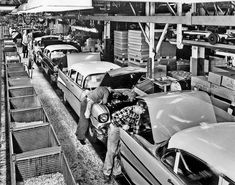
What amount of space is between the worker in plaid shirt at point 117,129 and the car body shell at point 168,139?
0.14 metres

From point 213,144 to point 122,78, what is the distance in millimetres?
4277

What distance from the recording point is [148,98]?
4766 millimetres

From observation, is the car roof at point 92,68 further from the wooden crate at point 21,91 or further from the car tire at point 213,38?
the car tire at point 213,38

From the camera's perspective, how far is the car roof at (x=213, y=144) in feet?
9.87

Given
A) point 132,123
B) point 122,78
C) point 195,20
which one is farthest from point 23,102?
point 195,20

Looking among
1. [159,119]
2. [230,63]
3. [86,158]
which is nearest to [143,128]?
[159,119]

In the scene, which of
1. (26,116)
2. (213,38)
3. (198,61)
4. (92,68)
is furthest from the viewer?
(198,61)

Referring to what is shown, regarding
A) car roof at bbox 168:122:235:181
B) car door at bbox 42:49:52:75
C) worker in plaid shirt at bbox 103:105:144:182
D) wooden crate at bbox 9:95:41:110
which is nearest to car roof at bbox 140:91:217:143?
worker in plaid shirt at bbox 103:105:144:182

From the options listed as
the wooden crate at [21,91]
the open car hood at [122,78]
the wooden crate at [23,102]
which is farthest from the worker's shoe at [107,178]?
the wooden crate at [21,91]

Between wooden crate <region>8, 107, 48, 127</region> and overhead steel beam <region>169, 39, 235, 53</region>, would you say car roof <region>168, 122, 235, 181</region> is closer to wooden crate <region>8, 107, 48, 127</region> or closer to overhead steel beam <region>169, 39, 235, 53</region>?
overhead steel beam <region>169, 39, 235, 53</region>

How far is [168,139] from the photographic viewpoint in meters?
4.00

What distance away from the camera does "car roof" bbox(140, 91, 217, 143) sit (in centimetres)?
443

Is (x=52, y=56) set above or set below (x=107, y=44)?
below

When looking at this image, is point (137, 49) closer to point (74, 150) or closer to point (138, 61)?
point (138, 61)
